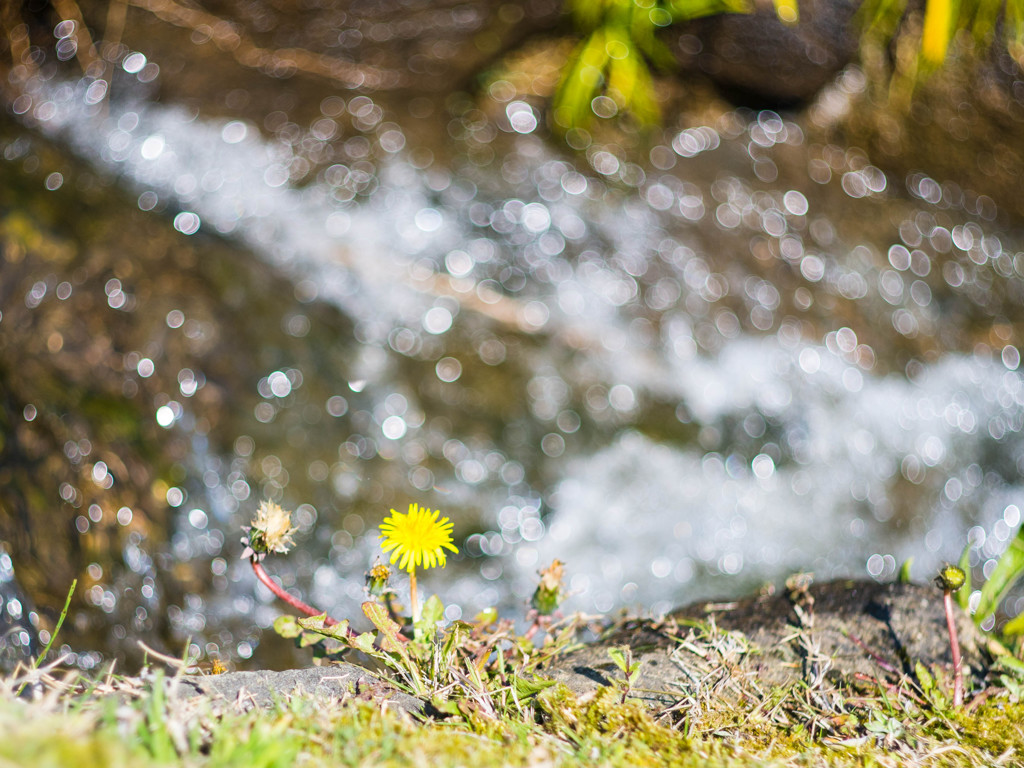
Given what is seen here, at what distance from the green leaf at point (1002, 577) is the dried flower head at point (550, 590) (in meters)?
1.30

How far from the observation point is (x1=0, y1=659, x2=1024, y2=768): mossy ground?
95cm

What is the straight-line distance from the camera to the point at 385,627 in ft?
4.56

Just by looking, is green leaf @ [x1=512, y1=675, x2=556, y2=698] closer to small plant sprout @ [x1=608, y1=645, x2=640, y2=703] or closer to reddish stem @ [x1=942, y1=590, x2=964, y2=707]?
small plant sprout @ [x1=608, y1=645, x2=640, y2=703]

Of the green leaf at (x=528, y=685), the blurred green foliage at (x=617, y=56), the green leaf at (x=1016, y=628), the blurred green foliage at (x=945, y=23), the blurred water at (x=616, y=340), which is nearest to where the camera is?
the green leaf at (x=528, y=685)

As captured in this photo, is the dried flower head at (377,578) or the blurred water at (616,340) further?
the blurred water at (616,340)

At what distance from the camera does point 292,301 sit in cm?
328

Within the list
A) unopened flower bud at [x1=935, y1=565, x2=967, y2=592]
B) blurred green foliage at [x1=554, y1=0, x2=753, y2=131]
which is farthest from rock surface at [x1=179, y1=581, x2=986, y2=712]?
blurred green foliage at [x1=554, y1=0, x2=753, y2=131]

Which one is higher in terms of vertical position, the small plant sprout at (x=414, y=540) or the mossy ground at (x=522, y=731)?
the small plant sprout at (x=414, y=540)

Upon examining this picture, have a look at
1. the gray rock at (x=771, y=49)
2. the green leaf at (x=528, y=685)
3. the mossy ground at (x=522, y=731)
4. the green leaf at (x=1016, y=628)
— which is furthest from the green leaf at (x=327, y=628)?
the gray rock at (x=771, y=49)

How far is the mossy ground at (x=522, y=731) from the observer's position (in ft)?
3.12

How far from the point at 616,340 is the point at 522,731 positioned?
Result: 2.60m

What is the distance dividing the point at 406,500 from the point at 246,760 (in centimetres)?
200

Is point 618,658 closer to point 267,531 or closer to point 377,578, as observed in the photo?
point 377,578

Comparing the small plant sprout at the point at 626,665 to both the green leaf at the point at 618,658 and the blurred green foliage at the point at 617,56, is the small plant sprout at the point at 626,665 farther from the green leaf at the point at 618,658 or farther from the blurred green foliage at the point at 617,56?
the blurred green foliage at the point at 617,56
